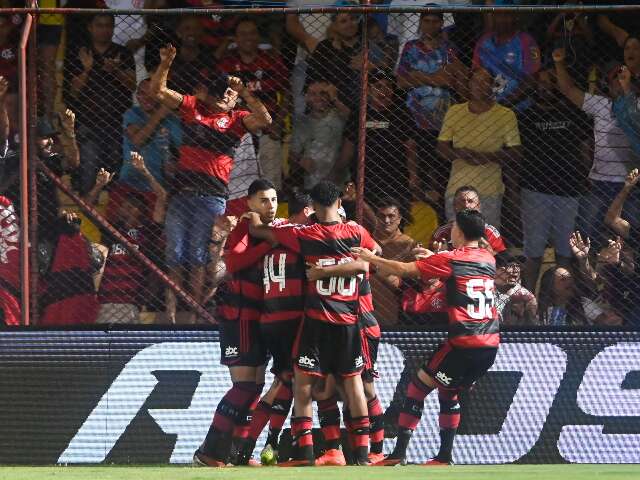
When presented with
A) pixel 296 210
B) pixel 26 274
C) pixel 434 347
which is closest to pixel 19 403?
pixel 26 274

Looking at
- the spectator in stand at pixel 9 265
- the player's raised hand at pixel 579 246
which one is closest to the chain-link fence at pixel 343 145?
the player's raised hand at pixel 579 246

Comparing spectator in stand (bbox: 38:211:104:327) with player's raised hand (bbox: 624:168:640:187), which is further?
player's raised hand (bbox: 624:168:640:187)

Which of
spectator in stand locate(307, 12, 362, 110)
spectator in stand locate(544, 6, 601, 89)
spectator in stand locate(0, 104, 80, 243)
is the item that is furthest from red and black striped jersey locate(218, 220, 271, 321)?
spectator in stand locate(544, 6, 601, 89)

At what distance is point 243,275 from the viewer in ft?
27.6

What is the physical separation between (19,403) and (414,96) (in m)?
3.95

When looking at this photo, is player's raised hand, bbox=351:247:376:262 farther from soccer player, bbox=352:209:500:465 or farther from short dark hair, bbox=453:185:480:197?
short dark hair, bbox=453:185:480:197

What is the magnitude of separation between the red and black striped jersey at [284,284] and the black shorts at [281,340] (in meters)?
0.04

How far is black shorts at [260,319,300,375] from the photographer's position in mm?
8273

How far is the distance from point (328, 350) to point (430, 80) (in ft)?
9.39

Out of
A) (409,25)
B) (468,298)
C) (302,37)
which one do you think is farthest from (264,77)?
(468,298)

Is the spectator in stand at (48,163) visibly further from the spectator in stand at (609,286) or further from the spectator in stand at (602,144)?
the spectator in stand at (609,286)

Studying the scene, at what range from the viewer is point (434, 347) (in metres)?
8.70

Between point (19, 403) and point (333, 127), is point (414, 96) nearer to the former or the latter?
point (333, 127)

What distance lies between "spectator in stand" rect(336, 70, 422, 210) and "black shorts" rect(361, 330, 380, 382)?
1511 millimetres
